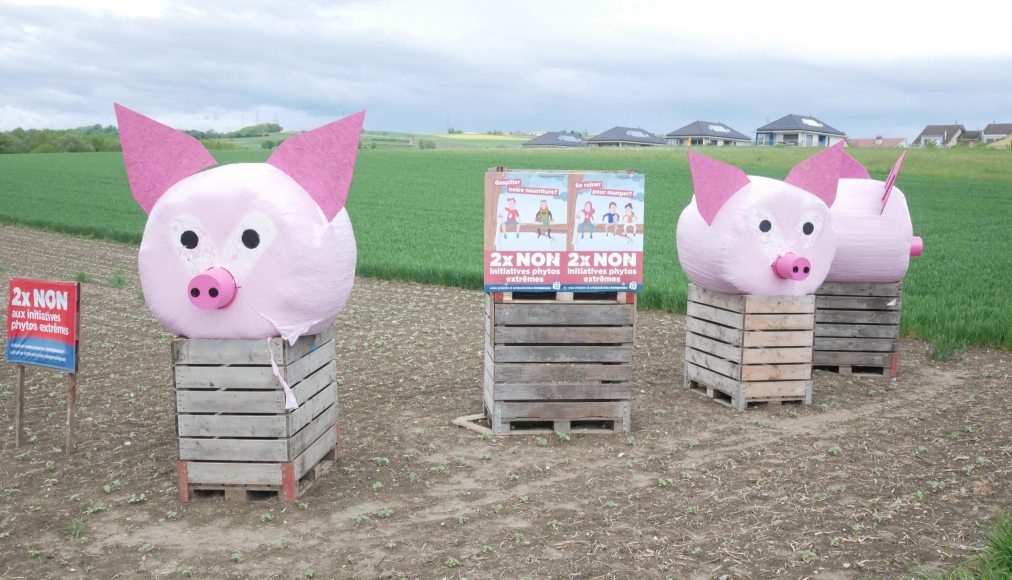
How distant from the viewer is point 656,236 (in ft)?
72.5

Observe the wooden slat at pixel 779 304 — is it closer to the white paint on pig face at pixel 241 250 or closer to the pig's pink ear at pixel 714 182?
the pig's pink ear at pixel 714 182

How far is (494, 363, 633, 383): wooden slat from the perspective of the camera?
23.7ft

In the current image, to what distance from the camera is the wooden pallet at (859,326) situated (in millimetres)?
9617

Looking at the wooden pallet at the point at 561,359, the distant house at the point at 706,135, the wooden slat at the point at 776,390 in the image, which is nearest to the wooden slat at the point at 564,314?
the wooden pallet at the point at 561,359

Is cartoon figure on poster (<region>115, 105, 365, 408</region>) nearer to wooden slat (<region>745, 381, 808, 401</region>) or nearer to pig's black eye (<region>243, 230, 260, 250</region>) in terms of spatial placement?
pig's black eye (<region>243, 230, 260, 250</region>)

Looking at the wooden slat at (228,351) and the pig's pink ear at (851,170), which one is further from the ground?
the pig's pink ear at (851,170)

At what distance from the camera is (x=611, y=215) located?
23.2ft

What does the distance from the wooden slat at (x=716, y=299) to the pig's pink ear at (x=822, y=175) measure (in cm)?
127

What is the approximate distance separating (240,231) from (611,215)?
301 centimetres

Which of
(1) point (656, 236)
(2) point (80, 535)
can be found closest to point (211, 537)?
(2) point (80, 535)

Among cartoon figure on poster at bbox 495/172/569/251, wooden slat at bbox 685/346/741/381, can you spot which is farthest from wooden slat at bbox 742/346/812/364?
cartoon figure on poster at bbox 495/172/569/251

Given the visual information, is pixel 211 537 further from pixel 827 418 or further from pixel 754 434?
pixel 827 418

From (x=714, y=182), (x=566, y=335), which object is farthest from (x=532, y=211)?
(x=714, y=182)

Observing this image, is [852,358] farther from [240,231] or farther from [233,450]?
[240,231]
